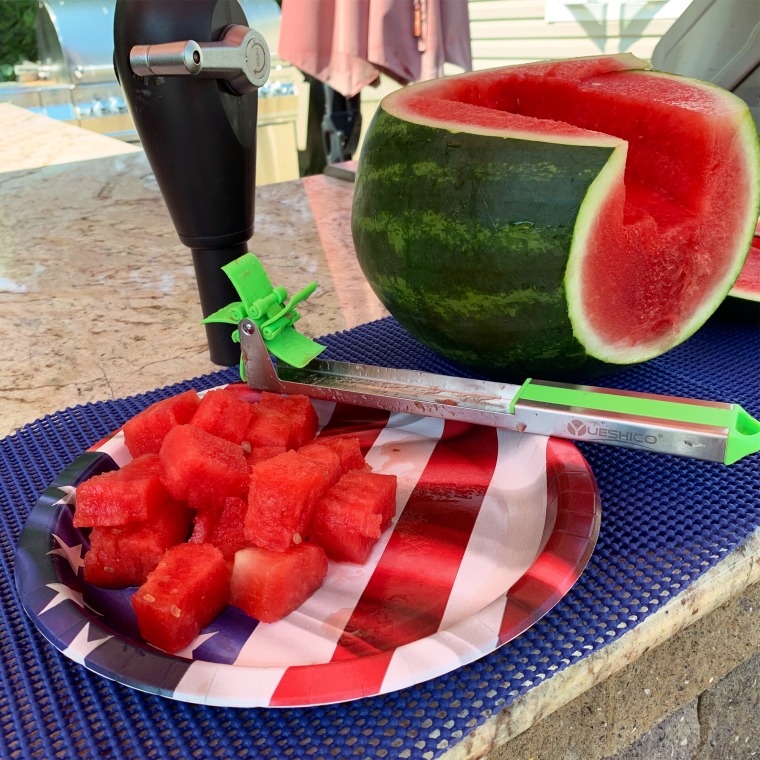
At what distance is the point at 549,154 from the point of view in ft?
2.29

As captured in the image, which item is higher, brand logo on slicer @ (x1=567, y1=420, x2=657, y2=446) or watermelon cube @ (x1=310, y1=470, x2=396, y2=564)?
brand logo on slicer @ (x1=567, y1=420, x2=657, y2=446)

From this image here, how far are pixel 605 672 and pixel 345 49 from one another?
2587mm

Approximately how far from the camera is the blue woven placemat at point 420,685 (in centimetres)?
46

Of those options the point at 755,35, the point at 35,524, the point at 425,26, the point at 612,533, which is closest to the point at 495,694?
the point at 612,533

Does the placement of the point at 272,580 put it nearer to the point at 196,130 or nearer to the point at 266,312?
the point at 266,312

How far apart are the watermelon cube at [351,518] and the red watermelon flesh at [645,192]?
293 mm

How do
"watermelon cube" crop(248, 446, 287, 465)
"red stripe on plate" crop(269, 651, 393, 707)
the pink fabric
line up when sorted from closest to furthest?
"red stripe on plate" crop(269, 651, 393, 707), "watermelon cube" crop(248, 446, 287, 465), the pink fabric

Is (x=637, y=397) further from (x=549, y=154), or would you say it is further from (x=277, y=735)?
(x=277, y=735)

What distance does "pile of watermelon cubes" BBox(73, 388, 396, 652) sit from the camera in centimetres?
53

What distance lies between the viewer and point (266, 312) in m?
0.78

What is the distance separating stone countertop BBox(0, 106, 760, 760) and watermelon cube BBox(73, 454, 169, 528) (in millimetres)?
305

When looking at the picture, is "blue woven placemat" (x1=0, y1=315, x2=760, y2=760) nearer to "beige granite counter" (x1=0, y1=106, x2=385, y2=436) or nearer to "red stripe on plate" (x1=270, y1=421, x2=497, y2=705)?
"red stripe on plate" (x1=270, y1=421, x2=497, y2=705)

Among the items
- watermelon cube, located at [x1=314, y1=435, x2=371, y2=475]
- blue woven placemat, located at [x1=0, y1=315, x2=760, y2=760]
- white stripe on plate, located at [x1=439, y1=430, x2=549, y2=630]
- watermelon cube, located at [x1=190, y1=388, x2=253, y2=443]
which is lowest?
blue woven placemat, located at [x1=0, y1=315, x2=760, y2=760]

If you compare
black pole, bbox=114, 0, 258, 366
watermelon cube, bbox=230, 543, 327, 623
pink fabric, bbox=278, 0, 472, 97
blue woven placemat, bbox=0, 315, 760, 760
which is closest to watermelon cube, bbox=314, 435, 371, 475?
watermelon cube, bbox=230, 543, 327, 623
